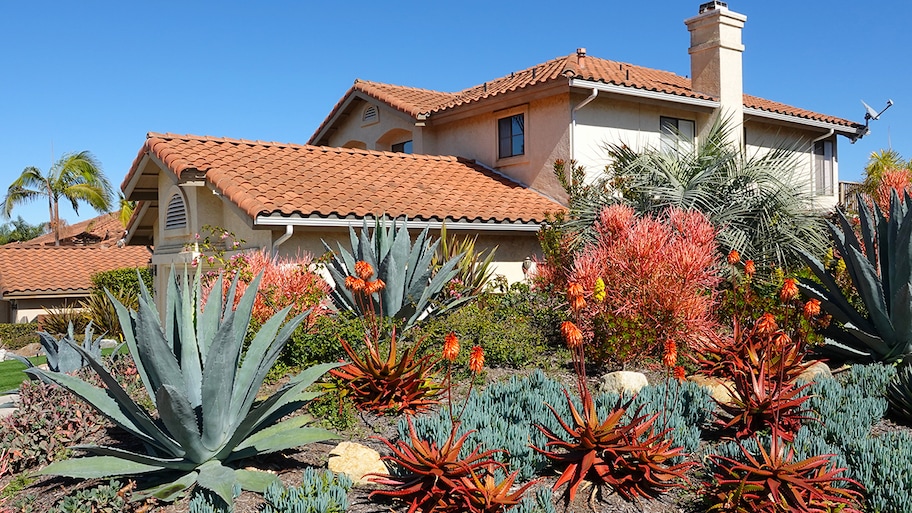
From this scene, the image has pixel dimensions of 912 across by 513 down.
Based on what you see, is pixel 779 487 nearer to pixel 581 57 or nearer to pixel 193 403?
pixel 193 403

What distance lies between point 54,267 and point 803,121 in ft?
89.7

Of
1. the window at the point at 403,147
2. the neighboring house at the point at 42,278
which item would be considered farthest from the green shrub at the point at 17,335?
the window at the point at 403,147

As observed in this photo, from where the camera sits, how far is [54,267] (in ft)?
99.5

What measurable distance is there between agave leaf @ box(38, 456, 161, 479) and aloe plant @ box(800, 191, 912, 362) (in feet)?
24.2

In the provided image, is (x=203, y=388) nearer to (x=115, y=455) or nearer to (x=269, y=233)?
(x=115, y=455)

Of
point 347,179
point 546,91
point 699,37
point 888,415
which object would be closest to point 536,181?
point 546,91

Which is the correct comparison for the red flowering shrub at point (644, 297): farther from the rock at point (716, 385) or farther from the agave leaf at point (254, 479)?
the agave leaf at point (254, 479)

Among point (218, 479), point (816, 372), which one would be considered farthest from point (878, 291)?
point (218, 479)

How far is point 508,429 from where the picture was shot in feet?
19.3

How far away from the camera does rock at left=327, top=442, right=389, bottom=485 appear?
5477mm

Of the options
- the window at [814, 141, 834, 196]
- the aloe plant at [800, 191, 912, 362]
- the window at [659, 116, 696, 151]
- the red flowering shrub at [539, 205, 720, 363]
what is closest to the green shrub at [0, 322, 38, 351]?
the window at [659, 116, 696, 151]

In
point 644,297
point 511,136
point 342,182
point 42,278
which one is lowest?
point 644,297

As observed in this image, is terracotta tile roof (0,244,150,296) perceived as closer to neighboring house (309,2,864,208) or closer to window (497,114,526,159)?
neighboring house (309,2,864,208)

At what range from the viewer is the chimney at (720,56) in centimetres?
1873
